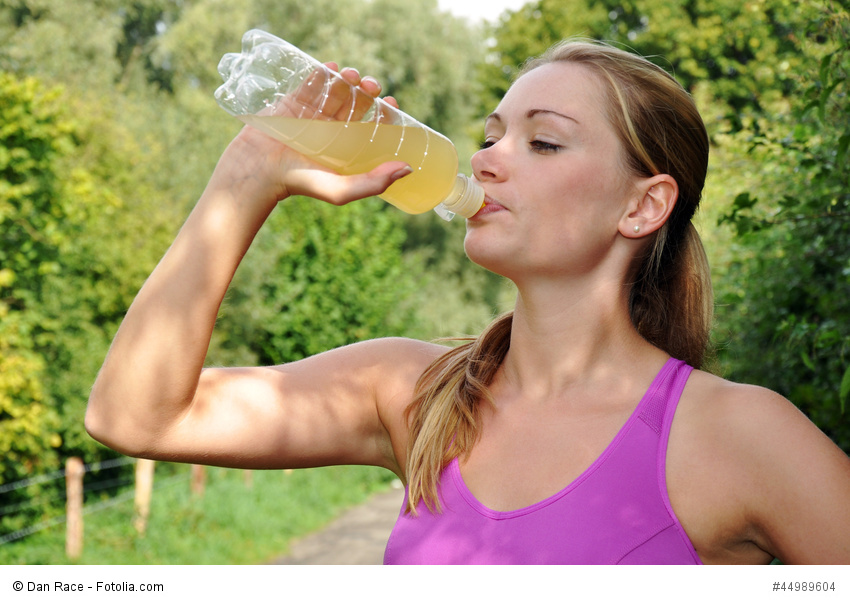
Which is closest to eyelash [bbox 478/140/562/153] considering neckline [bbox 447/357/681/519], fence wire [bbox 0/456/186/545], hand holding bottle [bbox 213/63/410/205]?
hand holding bottle [bbox 213/63/410/205]

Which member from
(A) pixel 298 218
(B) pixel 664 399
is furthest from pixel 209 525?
(B) pixel 664 399

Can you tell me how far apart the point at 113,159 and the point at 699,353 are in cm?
1385

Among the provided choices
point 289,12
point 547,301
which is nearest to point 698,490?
point 547,301

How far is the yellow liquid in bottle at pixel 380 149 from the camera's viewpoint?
191 cm

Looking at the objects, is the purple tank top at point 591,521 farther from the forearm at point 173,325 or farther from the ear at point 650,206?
the forearm at point 173,325

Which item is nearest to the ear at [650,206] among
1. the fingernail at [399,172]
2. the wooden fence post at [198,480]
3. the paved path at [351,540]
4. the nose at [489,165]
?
the nose at [489,165]

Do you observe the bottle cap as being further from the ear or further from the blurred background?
the blurred background

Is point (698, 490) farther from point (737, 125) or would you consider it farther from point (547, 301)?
point (737, 125)

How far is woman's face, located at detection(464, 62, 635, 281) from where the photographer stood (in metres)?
2.02

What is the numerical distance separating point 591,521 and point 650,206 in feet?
2.87

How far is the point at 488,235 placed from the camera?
79.8 inches

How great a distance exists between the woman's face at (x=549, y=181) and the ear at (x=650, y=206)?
48 millimetres

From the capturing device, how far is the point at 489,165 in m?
2.06

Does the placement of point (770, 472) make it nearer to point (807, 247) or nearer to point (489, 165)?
point (489, 165)
